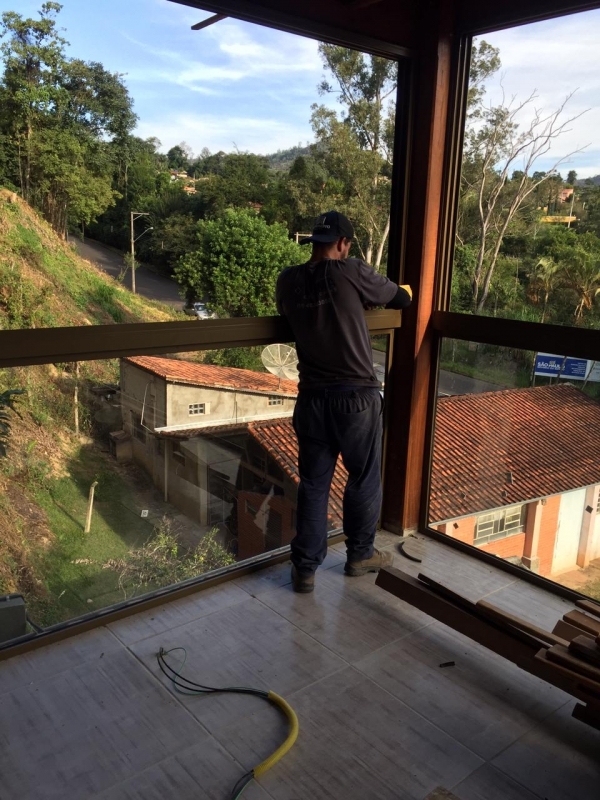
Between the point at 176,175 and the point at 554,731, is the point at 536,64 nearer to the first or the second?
the point at 176,175

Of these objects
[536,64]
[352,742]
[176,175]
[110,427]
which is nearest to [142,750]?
[352,742]

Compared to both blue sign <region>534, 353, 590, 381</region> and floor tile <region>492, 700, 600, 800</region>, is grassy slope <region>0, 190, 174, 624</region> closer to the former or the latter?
floor tile <region>492, 700, 600, 800</region>

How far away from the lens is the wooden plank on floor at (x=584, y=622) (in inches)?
90.1

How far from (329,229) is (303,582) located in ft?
5.47

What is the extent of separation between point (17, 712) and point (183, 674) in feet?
1.93

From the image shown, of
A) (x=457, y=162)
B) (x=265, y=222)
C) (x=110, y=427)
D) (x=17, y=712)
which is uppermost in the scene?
(x=457, y=162)

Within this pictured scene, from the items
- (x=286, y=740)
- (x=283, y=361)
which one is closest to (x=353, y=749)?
(x=286, y=740)

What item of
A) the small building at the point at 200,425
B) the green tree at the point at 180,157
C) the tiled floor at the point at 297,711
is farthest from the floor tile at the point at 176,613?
the green tree at the point at 180,157

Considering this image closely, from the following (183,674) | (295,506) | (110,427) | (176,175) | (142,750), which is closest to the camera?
(142,750)

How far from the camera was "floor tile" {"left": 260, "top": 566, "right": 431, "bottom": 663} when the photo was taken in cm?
265

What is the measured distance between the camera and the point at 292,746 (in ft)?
6.79

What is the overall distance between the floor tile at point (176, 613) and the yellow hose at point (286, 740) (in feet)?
2.14

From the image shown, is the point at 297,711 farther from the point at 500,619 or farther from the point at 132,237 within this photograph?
the point at 132,237

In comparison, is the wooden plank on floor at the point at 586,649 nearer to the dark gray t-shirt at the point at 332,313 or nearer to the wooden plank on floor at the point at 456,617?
the wooden plank on floor at the point at 456,617
